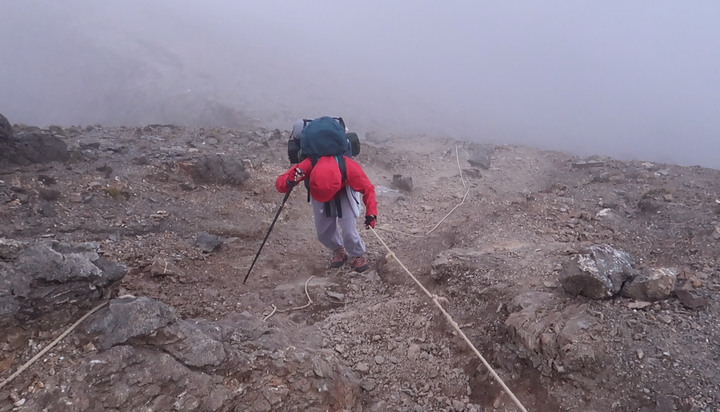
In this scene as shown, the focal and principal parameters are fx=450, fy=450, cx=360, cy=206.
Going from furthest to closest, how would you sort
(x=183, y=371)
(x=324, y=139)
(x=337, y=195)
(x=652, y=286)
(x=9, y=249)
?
1. (x=337, y=195)
2. (x=324, y=139)
3. (x=652, y=286)
4. (x=9, y=249)
5. (x=183, y=371)

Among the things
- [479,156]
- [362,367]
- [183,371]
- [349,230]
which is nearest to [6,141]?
[349,230]

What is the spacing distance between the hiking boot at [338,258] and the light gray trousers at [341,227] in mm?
59

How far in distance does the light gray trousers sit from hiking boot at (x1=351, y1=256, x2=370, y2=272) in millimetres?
60

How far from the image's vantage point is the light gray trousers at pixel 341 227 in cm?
512

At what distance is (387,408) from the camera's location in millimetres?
3262

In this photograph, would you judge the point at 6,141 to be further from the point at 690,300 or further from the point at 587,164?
the point at 587,164

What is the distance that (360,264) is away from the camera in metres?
5.41

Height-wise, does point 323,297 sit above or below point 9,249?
below

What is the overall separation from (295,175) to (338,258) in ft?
4.49

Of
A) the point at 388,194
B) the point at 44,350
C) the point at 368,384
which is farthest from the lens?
the point at 388,194

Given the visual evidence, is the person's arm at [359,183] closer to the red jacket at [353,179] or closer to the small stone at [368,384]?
the red jacket at [353,179]

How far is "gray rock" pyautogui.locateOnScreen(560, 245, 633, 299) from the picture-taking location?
11.9ft

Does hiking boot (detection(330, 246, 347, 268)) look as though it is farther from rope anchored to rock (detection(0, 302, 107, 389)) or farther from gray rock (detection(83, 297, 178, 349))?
rope anchored to rock (detection(0, 302, 107, 389))

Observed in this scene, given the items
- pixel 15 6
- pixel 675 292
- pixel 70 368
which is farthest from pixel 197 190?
pixel 15 6
